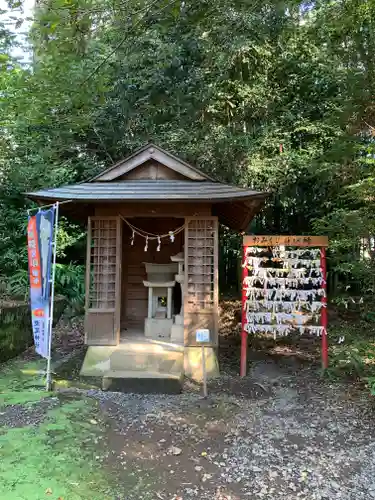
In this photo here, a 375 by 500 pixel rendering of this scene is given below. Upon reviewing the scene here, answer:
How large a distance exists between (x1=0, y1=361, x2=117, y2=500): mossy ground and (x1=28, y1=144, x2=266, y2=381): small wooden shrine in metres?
1.06

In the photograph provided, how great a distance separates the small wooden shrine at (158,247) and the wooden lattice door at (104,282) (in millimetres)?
16

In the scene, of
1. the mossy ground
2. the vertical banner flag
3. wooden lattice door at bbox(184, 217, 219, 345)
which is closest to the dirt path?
the mossy ground

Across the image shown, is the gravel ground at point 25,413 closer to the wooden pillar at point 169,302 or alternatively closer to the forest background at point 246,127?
the wooden pillar at point 169,302

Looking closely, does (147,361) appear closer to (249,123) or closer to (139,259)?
(139,259)

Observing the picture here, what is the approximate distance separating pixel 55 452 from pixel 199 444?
1.40 m

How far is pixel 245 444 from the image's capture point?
4.11 m

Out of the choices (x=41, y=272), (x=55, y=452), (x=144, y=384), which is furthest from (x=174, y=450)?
(x=41, y=272)

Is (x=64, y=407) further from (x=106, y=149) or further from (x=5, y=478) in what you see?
(x=106, y=149)

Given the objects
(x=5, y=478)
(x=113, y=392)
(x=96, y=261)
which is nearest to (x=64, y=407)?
(x=113, y=392)

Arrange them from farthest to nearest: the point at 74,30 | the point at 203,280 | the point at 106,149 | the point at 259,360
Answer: the point at 106,149 → the point at 259,360 → the point at 203,280 → the point at 74,30

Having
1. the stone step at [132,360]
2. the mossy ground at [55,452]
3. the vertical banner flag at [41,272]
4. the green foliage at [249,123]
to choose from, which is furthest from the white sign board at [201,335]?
the green foliage at [249,123]

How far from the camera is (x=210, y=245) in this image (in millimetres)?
6680

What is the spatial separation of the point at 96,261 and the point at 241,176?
421 cm

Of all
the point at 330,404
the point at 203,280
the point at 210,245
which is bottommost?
the point at 330,404
